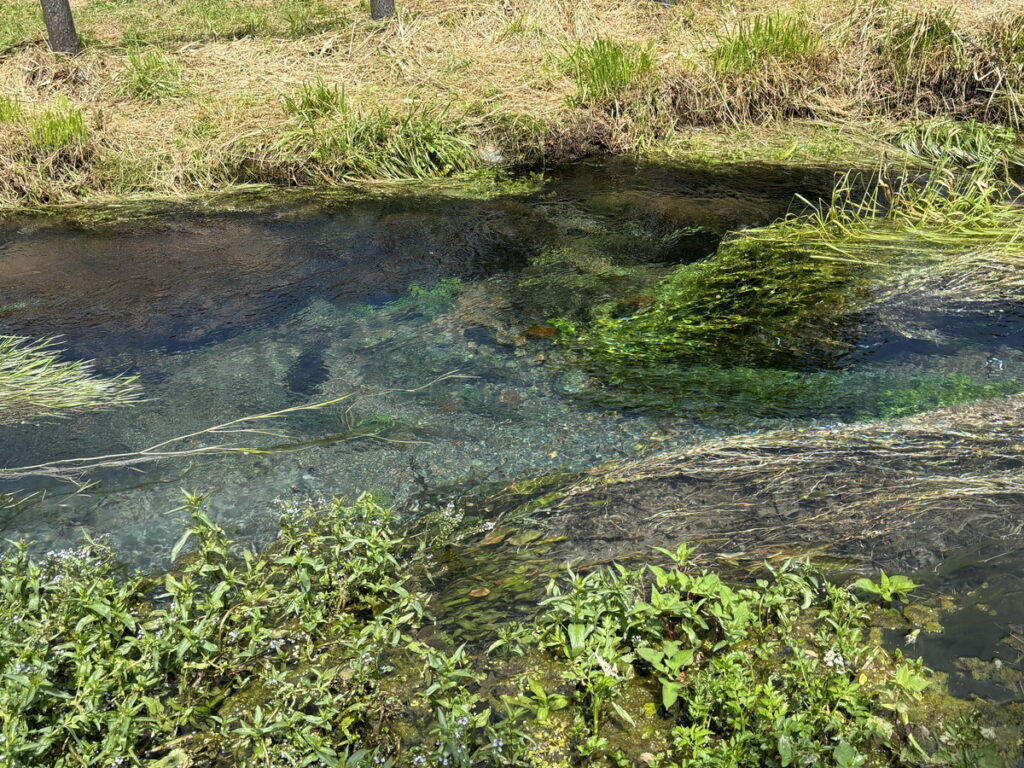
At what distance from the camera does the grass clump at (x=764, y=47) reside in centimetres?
784

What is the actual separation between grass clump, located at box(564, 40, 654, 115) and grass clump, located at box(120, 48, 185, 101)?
3.92m

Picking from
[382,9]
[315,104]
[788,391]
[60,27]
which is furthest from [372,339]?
[60,27]

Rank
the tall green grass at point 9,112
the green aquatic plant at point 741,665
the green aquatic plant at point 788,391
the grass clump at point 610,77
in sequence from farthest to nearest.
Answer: the grass clump at point 610,77 < the tall green grass at point 9,112 < the green aquatic plant at point 788,391 < the green aquatic plant at point 741,665

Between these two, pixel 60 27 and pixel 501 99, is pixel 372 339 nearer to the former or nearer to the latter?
pixel 501 99

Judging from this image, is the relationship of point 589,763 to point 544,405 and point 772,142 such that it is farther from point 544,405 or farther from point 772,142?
point 772,142

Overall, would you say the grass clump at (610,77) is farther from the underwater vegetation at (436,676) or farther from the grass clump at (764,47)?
the underwater vegetation at (436,676)

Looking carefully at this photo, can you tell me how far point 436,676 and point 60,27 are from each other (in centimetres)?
906

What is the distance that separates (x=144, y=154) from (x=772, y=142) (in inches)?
219

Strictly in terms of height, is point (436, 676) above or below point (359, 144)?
below

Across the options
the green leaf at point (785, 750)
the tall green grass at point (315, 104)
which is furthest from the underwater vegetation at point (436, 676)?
the tall green grass at point (315, 104)

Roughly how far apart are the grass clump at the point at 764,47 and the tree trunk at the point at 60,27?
6584 mm

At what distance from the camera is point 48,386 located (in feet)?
14.1

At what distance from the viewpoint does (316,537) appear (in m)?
2.90

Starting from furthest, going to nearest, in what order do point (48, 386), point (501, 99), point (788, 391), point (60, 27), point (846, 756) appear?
point (60, 27), point (501, 99), point (48, 386), point (788, 391), point (846, 756)
